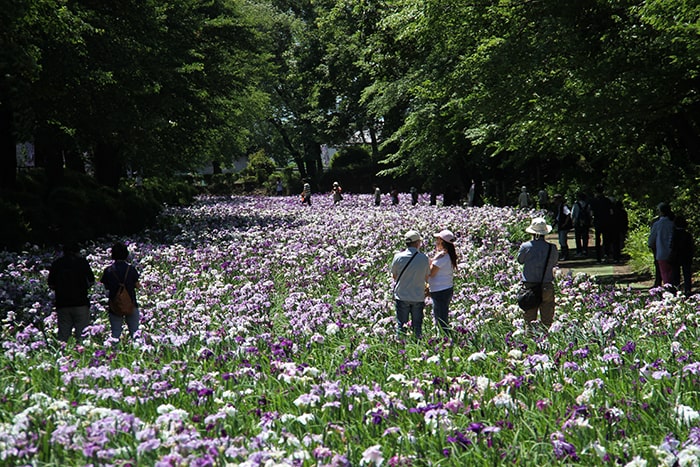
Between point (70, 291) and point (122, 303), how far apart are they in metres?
0.64

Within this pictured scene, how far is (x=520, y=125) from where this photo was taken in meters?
17.3

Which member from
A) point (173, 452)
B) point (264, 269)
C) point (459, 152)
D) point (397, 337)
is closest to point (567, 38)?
point (264, 269)

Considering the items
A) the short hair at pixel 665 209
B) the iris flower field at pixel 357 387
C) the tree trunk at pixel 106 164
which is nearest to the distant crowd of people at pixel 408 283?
the iris flower field at pixel 357 387

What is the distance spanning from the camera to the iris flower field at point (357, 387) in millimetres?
4793

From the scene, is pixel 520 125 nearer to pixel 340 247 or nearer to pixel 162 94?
pixel 340 247

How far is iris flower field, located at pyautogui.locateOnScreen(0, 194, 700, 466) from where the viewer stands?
479 cm

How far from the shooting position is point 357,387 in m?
5.90

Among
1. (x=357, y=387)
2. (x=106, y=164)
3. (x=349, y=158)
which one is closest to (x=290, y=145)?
(x=349, y=158)

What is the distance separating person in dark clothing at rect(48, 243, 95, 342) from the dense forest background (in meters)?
8.21

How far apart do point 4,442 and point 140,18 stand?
940 inches

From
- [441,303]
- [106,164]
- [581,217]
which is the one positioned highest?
[106,164]

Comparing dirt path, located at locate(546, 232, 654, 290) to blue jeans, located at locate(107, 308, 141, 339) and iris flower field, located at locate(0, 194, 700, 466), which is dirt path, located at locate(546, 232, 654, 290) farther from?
blue jeans, located at locate(107, 308, 141, 339)

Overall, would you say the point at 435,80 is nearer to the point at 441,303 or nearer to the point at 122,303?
the point at 441,303

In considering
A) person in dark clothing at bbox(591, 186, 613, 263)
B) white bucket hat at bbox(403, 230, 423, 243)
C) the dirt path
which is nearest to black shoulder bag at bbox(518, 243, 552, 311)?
white bucket hat at bbox(403, 230, 423, 243)
